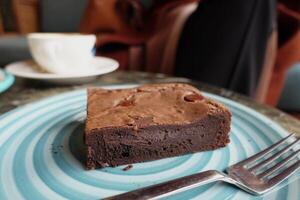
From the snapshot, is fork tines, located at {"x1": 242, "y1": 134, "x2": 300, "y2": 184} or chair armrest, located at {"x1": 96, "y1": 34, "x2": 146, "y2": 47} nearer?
fork tines, located at {"x1": 242, "y1": 134, "x2": 300, "y2": 184}

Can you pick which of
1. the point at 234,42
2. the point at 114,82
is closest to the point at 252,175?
the point at 114,82

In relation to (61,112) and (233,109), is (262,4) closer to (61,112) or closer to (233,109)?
(233,109)

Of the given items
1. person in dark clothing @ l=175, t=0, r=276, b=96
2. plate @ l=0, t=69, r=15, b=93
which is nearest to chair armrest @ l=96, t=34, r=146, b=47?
person in dark clothing @ l=175, t=0, r=276, b=96

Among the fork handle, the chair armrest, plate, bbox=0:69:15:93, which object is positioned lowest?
the chair armrest

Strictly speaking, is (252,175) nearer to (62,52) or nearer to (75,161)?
(75,161)

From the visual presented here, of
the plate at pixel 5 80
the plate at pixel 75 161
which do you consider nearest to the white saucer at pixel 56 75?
the plate at pixel 5 80

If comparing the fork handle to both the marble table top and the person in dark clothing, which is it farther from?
the person in dark clothing

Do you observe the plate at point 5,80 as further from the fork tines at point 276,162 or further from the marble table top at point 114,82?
the fork tines at point 276,162
